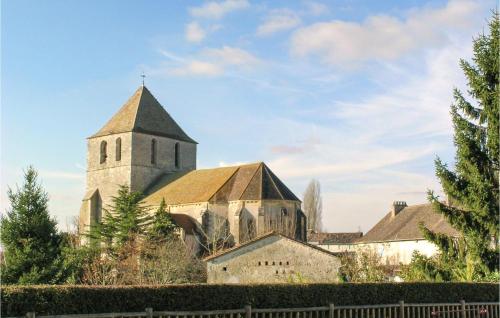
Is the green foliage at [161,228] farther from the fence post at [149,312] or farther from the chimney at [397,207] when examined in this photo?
the fence post at [149,312]

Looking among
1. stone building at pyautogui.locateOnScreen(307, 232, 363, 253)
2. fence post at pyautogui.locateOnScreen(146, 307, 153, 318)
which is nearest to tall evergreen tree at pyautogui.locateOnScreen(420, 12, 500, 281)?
fence post at pyautogui.locateOnScreen(146, 307, 153, 318)

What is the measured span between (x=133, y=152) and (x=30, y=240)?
35383 millimetres

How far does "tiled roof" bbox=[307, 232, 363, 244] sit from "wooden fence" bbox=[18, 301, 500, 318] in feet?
190

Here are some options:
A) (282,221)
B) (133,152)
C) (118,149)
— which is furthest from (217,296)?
(118,149)

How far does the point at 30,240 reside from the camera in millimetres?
28594

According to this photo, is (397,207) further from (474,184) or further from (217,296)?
(217,296)

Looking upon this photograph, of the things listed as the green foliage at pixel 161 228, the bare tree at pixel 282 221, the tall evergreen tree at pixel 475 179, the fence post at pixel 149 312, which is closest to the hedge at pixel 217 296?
the fence post at pixel 149 312

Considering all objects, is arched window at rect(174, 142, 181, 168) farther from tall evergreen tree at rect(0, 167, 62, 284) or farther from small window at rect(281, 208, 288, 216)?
tall evergreen tree at rect(0, 167, 62, 284)

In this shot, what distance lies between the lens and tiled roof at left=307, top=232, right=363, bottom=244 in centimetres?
7762

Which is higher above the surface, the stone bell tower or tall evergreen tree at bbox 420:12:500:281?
the stone bell tower

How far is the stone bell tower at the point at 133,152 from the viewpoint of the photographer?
63906mm

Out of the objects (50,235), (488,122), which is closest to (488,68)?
(488,122)

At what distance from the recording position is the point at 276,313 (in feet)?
52.0

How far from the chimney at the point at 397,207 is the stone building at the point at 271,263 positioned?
924 inches
